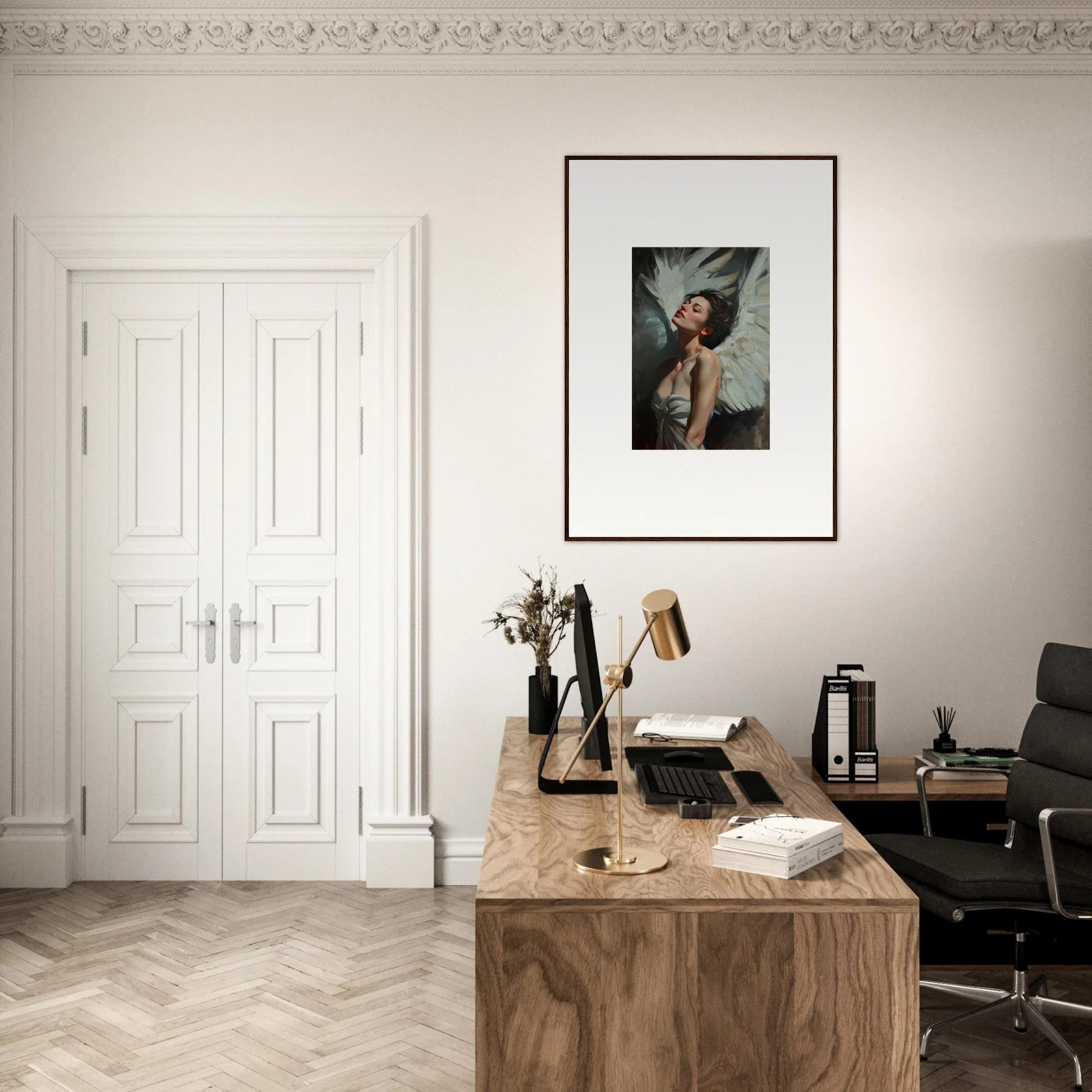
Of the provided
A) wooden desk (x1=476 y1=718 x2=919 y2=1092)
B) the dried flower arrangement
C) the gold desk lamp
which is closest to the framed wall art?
the dried flower arrangement

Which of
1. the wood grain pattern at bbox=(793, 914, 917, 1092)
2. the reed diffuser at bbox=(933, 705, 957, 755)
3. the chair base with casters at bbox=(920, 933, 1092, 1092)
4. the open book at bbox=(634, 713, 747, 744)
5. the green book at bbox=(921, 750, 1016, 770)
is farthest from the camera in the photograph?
the reed diffuser at bbox=(933, 705, 957, 755)

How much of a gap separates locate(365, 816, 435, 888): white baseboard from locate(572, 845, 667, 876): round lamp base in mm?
2047

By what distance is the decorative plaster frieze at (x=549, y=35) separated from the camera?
396 centimetres

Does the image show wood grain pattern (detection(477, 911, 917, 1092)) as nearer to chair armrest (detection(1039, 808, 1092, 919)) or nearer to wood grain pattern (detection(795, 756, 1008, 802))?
chair armrest (detection(1039, 808, 1092, 919))

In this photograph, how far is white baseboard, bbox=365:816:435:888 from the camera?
4.01 metres

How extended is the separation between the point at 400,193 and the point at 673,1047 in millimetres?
→ 3259

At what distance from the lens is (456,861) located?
13.3ft

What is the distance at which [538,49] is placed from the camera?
3982 millimetres

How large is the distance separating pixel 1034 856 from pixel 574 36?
131 inches

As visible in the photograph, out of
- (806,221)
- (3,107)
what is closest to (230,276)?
(3,107)

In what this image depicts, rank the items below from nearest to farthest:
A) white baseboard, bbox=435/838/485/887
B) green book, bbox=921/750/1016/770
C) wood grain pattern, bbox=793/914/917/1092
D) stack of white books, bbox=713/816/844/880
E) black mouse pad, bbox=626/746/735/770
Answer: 1. wood grain pattern, bbox=793/914/917/1092
2. stack of white books, bbox=713/816/844/880
3. black mouse pad, bbox=626/746/735/770
4. green book, bbox=921/750/1016/770
5. white baseboard, bbox=435/838/485/887

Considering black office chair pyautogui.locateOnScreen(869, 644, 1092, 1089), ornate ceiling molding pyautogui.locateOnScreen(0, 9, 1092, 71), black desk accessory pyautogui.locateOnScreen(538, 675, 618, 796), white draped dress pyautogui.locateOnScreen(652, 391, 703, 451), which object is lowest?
black office chair pyautogui.locateOnScreen(869, 644, 1092, 1089)

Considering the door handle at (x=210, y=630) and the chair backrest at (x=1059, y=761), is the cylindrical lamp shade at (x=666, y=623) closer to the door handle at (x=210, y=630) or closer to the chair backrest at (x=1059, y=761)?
the chair backrest at (x=1059, y=761)

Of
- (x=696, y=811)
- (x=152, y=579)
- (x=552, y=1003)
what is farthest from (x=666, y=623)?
(x=152, y=579)
